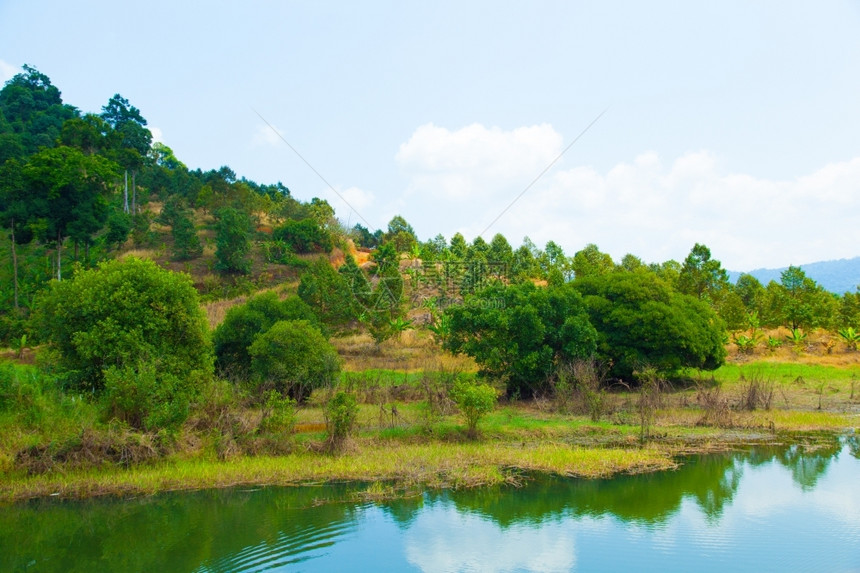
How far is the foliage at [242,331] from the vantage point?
66.2 feet

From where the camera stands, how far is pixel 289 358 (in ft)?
59.7

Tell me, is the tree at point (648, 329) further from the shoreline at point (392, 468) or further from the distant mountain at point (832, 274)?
the distant mountain at point (832, 274)

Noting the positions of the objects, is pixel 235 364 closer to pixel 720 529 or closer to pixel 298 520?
pixel 298 520

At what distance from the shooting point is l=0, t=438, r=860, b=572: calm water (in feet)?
31.1

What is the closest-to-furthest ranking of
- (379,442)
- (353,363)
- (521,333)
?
1. (379,442)
2. (521,333)
3. (353,363)

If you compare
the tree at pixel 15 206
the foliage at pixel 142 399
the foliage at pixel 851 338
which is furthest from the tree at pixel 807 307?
the tree at pixel 15 206

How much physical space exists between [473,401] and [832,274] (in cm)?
17398

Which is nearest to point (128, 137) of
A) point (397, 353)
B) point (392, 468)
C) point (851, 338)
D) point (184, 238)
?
point (184, 238)

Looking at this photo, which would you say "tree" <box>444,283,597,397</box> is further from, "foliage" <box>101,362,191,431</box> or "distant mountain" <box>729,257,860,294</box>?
"distant mountain" <box>729,257,860,294</box>

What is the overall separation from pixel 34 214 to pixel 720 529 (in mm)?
33584

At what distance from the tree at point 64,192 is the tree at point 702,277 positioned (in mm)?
32242

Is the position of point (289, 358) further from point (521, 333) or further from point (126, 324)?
point (521, 333)

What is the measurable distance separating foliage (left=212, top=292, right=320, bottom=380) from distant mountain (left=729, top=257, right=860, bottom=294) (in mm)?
137081

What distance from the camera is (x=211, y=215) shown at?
46906 millimetres
